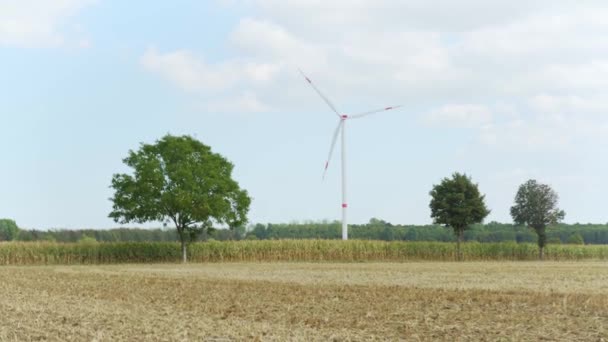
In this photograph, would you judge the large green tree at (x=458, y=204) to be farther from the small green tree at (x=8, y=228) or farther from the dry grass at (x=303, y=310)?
the small green tree at (x=8, y=228)

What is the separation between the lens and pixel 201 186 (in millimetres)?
58594

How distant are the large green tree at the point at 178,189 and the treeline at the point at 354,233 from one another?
26.6 meters

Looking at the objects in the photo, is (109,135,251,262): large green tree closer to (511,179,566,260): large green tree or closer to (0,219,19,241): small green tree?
(511,179,566,260): large green tree

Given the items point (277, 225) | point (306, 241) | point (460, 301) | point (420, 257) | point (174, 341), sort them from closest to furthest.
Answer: point (174, 341) < point (460, 301) < point (306, 241) < point (420, 257) < point (277, 225)

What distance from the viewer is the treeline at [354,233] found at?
88.2 m

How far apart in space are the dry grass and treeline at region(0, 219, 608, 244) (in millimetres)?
58593

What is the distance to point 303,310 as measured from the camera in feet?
65.9

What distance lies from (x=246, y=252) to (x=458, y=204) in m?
20.7

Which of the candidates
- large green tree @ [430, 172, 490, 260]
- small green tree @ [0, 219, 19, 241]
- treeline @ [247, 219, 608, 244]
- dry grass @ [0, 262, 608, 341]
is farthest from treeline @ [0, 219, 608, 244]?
dry grass @ [0, 262, 608, 341]

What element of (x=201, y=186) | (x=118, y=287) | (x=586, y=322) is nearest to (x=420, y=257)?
(x=201, y=186)

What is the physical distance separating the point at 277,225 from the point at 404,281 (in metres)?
79.3

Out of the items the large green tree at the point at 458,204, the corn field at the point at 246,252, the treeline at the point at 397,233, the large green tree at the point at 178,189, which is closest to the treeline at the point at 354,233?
the treeline at the point at 397,233

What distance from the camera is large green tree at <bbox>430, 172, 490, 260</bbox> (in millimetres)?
68938

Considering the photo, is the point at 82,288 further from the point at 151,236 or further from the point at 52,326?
the point at 151,236
